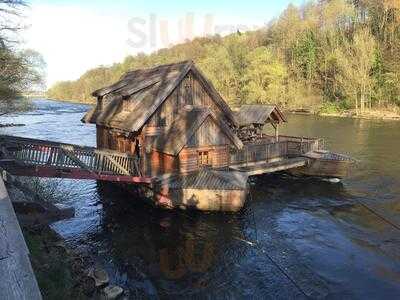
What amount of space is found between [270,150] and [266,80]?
236ft

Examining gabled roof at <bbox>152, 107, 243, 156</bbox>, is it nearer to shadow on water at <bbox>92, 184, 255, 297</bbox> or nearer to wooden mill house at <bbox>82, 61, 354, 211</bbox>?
wooden mill house at <bbox>82, 61, 354, 211</bbox>

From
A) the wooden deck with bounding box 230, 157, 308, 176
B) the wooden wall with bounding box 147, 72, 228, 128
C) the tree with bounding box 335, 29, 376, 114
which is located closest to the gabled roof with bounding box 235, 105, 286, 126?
the wooden deck with bounding box 230, 157, 308, 176

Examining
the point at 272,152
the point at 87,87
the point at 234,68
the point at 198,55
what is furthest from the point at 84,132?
the point at 87,87

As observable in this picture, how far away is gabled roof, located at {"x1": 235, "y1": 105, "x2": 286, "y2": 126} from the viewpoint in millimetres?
36062

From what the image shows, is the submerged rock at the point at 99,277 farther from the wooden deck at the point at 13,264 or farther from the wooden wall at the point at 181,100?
the wooden deck at the point at 13,264

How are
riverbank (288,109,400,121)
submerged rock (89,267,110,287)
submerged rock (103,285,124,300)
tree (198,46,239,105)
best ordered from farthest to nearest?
tree (198,46,239,105) < riverbank (288,109,400,121) < submerged rock (89,267,110,287) < submerged rock (103,285,124,300)

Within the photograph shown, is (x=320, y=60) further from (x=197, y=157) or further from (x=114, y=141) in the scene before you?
(x=197, y=157)

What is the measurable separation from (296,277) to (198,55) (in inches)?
5662

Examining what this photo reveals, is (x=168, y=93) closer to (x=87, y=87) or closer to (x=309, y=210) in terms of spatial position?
(x=309, y=210)

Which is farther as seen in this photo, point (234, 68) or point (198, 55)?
point (198, 55)

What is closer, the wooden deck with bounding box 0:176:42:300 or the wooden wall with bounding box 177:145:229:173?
the wooden deck with bounding box 0:176:42:300

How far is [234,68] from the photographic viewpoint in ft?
379

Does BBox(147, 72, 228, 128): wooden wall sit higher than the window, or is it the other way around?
BBox(147, 72, 228, 128): wooden wall

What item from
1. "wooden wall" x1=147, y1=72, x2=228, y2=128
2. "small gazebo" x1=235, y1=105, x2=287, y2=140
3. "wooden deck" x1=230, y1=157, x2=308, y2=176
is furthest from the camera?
"small gazebo" x1=235, y1=105, x2=287, y2=140
